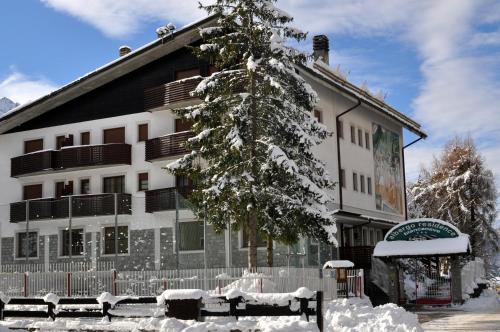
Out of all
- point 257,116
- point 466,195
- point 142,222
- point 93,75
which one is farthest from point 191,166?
point 466,195

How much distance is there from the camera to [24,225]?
33.0 m

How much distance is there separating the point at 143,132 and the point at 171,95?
366cm

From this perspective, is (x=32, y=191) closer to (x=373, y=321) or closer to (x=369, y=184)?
(x=369, y=184)

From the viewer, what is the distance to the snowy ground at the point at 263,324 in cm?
1345

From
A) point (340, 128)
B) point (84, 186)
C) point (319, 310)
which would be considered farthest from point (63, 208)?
point (319, 310)

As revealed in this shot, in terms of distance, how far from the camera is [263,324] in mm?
13930

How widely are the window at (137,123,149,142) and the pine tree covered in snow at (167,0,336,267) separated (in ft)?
40.7

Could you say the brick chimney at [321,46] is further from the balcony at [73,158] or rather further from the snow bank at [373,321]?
the snow bank at [373,321]

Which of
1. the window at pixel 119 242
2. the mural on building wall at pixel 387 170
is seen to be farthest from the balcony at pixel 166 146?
the mural on building wall at pixel 387 170

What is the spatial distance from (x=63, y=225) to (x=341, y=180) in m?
14.5

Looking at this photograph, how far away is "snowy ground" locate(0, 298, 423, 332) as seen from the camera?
44.1 ft

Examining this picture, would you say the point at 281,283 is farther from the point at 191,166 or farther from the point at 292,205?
the point at 191,166

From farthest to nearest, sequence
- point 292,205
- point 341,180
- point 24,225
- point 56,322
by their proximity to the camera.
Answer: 1. point 341,180
2. point 24,225
3. point 292,205
4. point 56,322

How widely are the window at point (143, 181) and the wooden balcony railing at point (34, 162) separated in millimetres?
4981
